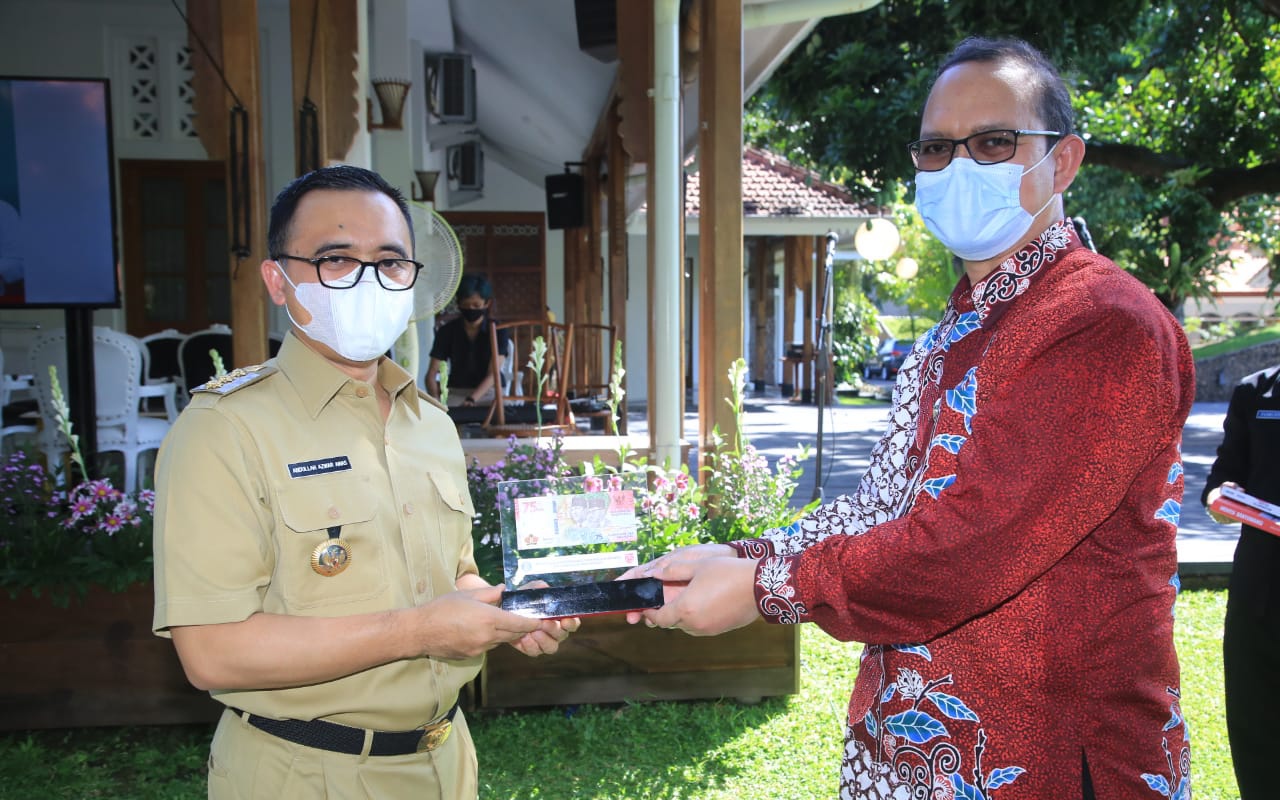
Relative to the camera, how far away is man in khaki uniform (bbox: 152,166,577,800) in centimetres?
145

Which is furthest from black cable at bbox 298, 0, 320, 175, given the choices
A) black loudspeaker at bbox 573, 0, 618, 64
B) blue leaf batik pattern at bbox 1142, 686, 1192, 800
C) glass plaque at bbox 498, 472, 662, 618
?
blue leaf batik pattern at bbox 1142, 686, 1192, 800

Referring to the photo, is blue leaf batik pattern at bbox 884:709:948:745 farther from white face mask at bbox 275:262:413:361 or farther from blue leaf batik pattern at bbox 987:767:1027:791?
white face mask at bbox 275:262:413:361

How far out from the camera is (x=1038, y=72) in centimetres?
156

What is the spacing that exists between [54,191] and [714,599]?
3949mm

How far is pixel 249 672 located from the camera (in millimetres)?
1445

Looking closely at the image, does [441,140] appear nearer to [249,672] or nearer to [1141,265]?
[249,672]

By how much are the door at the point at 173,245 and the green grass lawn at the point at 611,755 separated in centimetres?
632

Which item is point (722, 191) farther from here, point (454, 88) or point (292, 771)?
point (454, 88)

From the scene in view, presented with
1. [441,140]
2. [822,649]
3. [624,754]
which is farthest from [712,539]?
[441,140]

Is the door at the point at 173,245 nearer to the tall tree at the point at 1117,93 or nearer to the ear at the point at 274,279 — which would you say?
the tall tree at the point at 1117,93

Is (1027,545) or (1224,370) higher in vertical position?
(1027,545)

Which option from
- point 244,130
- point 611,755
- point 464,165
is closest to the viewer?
point 611,755

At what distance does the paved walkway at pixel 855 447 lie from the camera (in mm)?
6645

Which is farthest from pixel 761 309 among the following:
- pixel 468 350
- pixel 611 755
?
pixel 611 755
